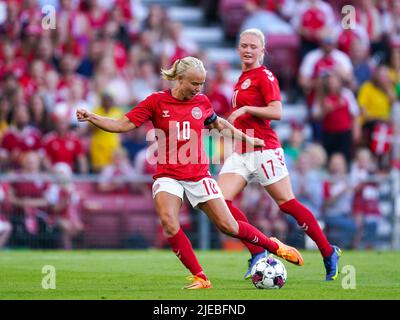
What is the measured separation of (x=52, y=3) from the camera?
22312 mm

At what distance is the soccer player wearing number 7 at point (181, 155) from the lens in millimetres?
11602

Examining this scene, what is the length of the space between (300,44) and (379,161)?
2.94 m

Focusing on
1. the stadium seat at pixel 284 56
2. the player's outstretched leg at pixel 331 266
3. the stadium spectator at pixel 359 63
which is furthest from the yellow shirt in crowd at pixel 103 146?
the player's outstretched leg at pixel 331 266

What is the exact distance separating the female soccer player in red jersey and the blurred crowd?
21.0ft

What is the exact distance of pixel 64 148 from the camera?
19844mm

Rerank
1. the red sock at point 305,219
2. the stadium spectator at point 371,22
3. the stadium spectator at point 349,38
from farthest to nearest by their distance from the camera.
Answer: the stadium spectator at point 371,22 → the stadium spectator at point 349,38 → the red sock at point 305,219

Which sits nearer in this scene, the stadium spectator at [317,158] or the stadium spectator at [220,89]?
the stadium spectator at [317,158]

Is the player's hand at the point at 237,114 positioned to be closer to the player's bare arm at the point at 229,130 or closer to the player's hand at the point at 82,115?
the player's bare arm at the point at 229,130

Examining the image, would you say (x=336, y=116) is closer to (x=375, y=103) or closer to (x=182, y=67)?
(x=375, y=103)

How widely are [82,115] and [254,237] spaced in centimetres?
212

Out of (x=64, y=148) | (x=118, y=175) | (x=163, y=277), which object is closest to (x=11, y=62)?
(x=64, y=148)

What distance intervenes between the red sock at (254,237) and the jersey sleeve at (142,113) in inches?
54.7

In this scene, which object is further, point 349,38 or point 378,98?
point 349,38
